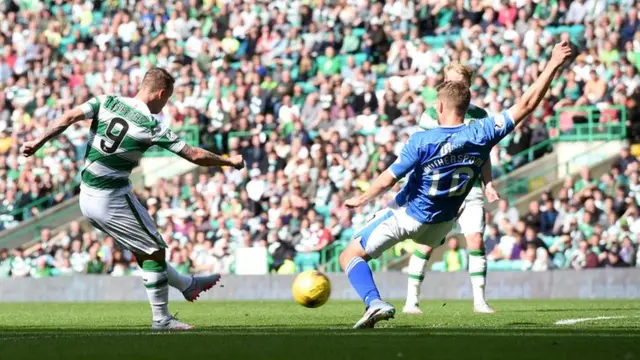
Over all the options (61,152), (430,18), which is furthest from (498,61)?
(61,152)

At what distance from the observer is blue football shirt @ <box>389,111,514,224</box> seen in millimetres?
10016

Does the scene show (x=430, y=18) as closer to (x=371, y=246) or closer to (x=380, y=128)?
(x=380, y=128)

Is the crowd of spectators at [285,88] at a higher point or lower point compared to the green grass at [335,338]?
higher

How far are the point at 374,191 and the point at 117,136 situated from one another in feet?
7.27

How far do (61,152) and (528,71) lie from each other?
32.1ft

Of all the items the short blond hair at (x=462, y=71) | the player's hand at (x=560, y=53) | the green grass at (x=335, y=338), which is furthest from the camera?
the short blond hair at (x=462, y=71)

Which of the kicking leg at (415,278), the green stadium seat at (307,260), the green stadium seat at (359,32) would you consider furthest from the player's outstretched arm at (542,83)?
the green stadium seat at (359,32)

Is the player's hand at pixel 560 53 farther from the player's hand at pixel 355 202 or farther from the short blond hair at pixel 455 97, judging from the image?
the player's hand at pixel 355 202

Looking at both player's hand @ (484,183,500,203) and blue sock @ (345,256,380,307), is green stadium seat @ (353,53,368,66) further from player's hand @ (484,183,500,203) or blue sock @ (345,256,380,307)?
blue sock @ (345,256,380,307)

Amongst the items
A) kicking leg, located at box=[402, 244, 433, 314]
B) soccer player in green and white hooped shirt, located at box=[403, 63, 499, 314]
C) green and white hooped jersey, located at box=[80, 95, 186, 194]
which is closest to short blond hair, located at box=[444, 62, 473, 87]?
soccer player in green and white hooped shirt, located at box=[403, 63, 499, 314]

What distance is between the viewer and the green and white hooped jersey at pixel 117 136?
418 inches

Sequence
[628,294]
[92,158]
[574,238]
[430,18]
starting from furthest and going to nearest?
1. [430,18]
2. [574,238]
3. [628,294]
4. [92,158]

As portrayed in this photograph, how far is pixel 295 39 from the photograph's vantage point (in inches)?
1095

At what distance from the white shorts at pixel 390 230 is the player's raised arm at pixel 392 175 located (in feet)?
1.28
